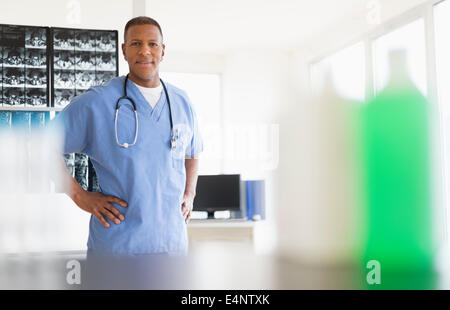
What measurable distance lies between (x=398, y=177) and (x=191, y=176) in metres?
0.49

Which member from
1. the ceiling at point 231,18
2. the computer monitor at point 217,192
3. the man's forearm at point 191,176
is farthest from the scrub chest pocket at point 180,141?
the computer monitor at point 217,192

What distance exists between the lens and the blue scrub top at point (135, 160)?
1.31 feet

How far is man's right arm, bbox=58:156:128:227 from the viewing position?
0.38 meters

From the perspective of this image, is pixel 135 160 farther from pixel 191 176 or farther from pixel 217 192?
pixel 217 192

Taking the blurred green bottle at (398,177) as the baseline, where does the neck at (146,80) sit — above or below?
above

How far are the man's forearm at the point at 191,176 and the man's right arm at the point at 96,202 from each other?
0.22 m

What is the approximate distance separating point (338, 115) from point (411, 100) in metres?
0.04

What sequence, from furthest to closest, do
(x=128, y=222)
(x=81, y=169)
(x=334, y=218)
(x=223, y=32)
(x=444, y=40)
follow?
(x=223, y=32) → (x=444, y=40) → (x=81, y=169) → (x=128, y=222) → (x=334, y=218)

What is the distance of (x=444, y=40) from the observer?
1.74 m

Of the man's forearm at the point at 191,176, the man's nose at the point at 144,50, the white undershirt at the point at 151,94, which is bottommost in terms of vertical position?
the man's forearm at the point at 191,176

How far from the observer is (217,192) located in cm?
251

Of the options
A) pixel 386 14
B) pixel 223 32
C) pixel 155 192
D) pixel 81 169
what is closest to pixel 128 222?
pixel 155 192

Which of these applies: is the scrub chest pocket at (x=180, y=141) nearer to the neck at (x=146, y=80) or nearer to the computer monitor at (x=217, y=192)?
the neck at (x=146, y=80)
